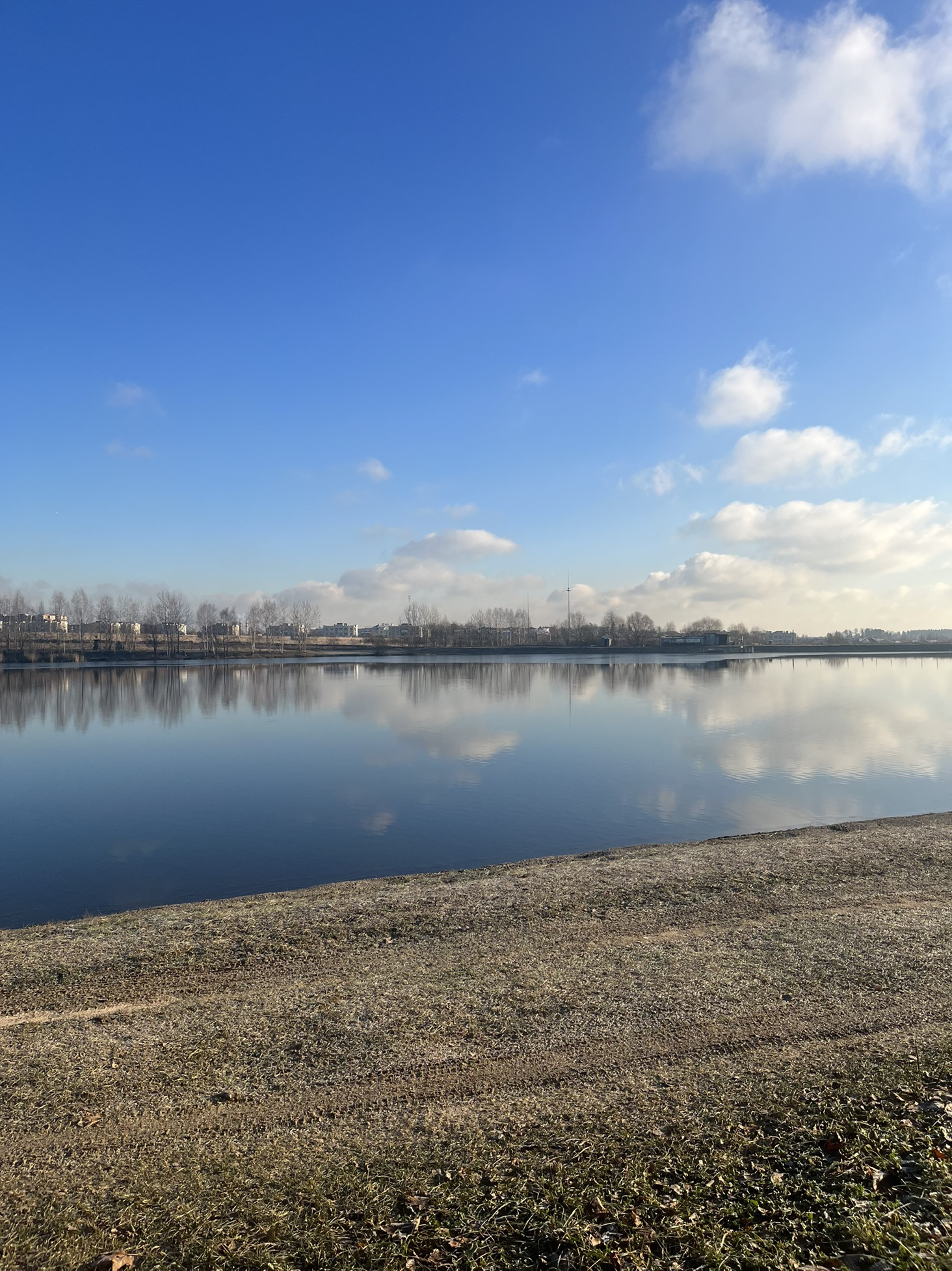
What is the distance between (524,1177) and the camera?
12.9 feet

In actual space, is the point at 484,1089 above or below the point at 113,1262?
below

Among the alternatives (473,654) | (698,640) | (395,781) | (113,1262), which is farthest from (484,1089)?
(698,640)

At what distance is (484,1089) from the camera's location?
4.86m

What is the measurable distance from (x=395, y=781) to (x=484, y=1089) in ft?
48.2

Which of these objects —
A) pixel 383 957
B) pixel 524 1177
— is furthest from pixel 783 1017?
pixel 383 957

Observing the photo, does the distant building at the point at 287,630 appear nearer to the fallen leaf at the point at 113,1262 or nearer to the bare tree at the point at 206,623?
the bare tree at the point at 206,623

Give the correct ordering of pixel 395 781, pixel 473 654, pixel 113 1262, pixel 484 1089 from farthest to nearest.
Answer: pixel 473 654, pixel 395 781, pixel 484 1089, pixel 113 1262

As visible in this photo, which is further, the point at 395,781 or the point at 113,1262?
the point at 395,781

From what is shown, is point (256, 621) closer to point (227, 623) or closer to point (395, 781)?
point (227, 623)

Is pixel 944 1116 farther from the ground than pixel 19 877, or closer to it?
farther from the ground

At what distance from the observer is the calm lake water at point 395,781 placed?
1256 centimetres

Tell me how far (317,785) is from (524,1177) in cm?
1551

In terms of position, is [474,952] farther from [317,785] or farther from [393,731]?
[393,731]

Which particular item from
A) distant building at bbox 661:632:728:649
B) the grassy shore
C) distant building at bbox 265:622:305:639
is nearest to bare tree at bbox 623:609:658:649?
distant building at bbox 661:632:728:649
